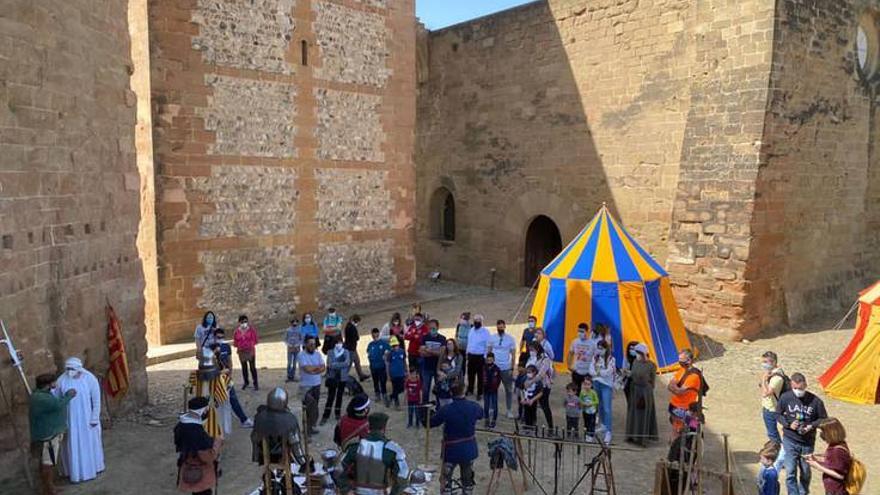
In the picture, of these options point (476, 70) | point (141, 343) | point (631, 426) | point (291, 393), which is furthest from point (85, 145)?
point (476, 70)

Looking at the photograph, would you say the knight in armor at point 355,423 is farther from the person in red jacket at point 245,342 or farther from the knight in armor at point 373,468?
the person in red jacket at point 245,342

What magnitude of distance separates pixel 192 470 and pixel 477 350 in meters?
4.10

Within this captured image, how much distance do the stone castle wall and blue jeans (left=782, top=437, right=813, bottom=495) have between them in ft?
19.5

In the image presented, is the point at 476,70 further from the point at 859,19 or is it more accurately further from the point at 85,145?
the point at 85,145

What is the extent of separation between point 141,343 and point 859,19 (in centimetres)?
1389

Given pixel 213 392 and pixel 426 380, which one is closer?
pixel 213 392

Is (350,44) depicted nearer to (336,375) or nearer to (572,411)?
(336,375)

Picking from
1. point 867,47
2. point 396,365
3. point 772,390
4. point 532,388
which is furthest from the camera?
point 867,47

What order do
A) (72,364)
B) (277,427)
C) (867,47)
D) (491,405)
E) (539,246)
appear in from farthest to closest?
(539,246)
(867,47)
(491,405)
(72,364)
(277,427)

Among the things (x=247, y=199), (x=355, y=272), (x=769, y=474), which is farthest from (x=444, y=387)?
(x=355, y=272)

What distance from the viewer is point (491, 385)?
749 centimetres

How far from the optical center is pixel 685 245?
11844mm

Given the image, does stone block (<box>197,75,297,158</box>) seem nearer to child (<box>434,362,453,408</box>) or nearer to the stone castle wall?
the stone castle wall

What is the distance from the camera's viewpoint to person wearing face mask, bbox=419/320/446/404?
7883 mm
